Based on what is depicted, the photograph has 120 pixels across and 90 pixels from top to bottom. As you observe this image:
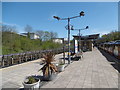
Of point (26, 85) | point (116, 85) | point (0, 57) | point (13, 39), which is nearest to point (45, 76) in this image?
point (26, 85)

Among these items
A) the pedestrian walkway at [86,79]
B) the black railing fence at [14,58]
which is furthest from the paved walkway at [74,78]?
the black railing fence at [14,58]

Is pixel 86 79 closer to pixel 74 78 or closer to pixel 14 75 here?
pixel 74 78

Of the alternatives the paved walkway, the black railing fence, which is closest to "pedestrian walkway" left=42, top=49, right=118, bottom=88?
the paved walkway

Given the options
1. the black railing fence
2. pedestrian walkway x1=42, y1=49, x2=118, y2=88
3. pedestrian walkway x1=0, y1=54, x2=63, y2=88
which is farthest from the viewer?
the black railing fence

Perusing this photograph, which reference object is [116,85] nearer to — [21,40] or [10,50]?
[10,50]

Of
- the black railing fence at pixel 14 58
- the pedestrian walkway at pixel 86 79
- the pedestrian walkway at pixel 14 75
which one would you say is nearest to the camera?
the pedestrian walkway at pixel 86 79

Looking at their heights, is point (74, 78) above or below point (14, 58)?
below

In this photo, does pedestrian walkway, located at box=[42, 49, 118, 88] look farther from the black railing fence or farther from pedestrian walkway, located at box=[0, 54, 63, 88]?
the black railing fence

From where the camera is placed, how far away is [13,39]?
17.0 meters

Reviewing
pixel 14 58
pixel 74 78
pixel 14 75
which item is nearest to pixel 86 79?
pixel 74 78

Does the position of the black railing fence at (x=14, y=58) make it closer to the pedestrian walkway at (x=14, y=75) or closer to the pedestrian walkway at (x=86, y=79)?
the pedestrian walkway at (x=14, y=75)

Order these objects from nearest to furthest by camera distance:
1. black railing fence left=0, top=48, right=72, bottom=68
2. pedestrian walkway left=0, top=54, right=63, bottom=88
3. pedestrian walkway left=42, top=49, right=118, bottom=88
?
pedestrian walkway left=42, top=49, right=118, bottom=88
pedestrian walkway left=0, top=54, right=63, bottom=88
black railing fence left=0, top=48, right=72, bottom=68

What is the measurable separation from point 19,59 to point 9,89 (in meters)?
5.84

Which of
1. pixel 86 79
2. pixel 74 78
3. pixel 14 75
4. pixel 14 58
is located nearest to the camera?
pixel 86 79
